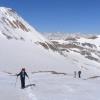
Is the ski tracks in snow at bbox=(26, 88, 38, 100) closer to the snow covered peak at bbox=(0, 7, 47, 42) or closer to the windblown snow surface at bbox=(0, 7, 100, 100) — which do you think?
the windblown snow surface at bbox=(0, 7, 100, 100)

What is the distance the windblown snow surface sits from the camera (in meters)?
31.8

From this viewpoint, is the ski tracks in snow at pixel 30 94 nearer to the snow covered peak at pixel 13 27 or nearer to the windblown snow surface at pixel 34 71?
the windblown snow surface at pixel 34 71


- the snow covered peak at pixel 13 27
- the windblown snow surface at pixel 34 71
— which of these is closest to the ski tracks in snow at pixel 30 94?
the windblown snow surface at pixel 34 71

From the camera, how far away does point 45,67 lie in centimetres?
9812

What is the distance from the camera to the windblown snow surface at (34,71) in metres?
31.8

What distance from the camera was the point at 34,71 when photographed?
83.9 m

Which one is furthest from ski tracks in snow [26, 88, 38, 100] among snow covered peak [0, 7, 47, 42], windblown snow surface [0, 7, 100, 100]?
snow covered peak [0, 7, 47, 42]

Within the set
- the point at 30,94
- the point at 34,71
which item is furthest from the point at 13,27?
the point at 30,94

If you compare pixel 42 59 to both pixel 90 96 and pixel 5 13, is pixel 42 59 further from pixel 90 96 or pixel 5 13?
pixel 90 96

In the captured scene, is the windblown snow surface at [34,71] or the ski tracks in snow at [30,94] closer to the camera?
the ski tracks in snow at [30,94]

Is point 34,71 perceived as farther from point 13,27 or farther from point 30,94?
point 13,27

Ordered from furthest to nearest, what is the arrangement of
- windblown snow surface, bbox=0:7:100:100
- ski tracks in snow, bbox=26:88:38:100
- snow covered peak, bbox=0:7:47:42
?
snow covered peak, bbox=0:7:47:42 < windblown snow surface, bbox=0:7:100:100 < ski tracks in snow, bbox=26:88:38:100

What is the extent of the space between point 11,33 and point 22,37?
5.25m

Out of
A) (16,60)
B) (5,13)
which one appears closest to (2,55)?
(16,60)
